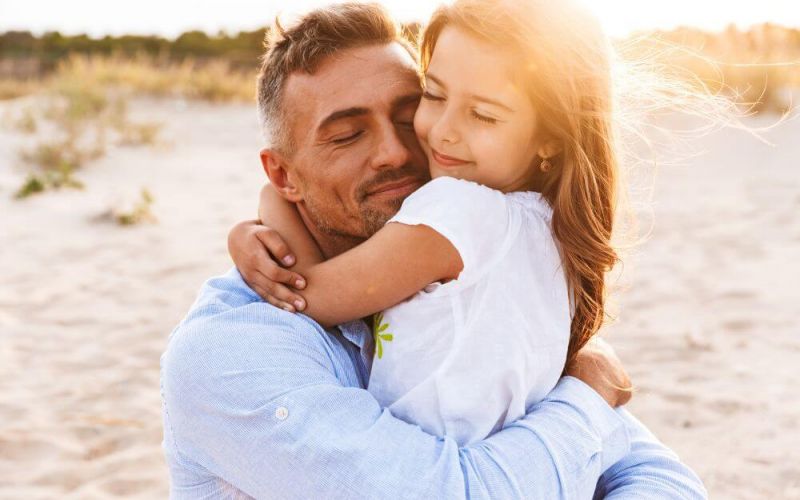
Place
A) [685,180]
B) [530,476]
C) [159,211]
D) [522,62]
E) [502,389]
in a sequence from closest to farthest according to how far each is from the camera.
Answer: [530,476] → [502,389] → [522,62] → [159,211] → [685,180]

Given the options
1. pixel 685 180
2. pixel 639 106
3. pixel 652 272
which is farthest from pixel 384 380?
pixel 685 180

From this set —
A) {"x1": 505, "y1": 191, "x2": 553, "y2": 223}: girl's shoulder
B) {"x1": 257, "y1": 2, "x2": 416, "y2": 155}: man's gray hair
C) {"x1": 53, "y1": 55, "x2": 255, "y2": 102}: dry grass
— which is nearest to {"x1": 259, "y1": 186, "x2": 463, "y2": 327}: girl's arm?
{"x1": 505, "y1": 191, "x2": 553, "y2": 223}: girl's shoulder

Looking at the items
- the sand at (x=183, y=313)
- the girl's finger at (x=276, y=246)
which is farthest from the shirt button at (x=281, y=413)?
the sand at (x=183, y=313)

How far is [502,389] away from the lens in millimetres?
2104

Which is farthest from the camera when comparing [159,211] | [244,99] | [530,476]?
[244,99]

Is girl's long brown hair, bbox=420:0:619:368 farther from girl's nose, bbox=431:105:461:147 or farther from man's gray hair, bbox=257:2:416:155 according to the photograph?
man's gray hair, bbox=257:2:416:155

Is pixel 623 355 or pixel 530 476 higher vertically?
pixel 530 476

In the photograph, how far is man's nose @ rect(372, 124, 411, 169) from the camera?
2611mm

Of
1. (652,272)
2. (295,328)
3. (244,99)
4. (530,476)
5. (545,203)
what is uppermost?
(545,203)

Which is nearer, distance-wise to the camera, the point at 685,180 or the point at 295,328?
the point at 295,328

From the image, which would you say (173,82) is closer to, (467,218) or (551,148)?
(551,148)

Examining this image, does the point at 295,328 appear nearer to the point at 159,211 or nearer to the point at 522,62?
the point at 522,62

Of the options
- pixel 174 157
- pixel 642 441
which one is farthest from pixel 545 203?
pixel 174 157

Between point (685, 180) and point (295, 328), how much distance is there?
999cm
